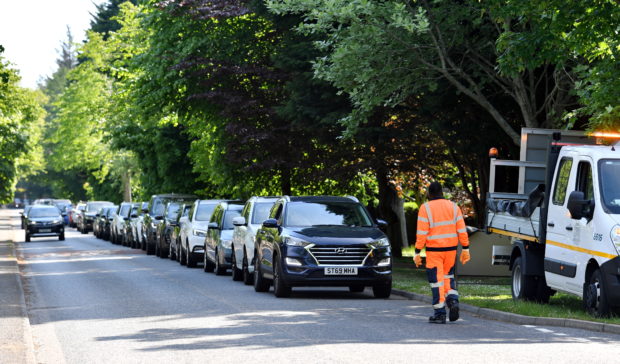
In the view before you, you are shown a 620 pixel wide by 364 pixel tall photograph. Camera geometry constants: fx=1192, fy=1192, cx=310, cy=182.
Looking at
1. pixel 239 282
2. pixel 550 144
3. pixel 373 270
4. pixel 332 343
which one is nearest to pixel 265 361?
pixel 332 343

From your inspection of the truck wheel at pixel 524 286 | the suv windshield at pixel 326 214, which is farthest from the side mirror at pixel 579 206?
the suv windshield at pixel 326 214

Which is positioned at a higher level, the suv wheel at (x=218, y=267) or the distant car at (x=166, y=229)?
the distant car at (x=166, y=229)

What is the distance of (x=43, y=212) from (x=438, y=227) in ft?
140

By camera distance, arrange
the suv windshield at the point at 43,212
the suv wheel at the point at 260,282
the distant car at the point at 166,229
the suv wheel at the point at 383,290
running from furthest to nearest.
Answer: the suv windshield at the point at 43,212 < the distant car at the point at 166,229 < the suv wheel at the point at 260,282 < the suv wheel at the point at 383,290

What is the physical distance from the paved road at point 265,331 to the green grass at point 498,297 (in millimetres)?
621

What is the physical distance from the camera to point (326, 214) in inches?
817

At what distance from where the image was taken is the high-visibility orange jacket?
48.4ft

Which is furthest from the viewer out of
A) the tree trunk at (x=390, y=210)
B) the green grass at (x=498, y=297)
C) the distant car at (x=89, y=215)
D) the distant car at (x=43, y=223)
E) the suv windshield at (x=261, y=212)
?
the distant car at (x=89, y=215)

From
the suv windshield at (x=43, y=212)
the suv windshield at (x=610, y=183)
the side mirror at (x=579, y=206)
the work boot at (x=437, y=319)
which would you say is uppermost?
the suv windshield at (x=610, y=183)

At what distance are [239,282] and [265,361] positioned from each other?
13.5 metres

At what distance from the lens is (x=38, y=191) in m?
164

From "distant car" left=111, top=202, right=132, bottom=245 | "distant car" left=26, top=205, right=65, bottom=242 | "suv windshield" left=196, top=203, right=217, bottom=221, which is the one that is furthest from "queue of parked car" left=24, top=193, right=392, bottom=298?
"distant car" left=26, top=205, right=65, bottom=242

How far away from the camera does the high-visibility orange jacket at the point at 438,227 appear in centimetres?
1474

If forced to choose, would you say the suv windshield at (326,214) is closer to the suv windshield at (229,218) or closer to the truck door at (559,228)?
the truck door at (559,228)
